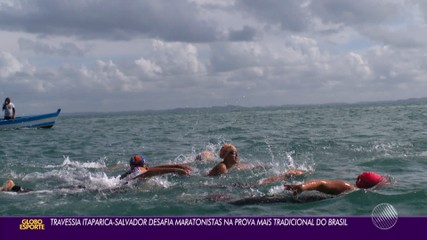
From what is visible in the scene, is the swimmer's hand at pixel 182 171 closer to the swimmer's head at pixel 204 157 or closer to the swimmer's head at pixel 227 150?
the swimmer's head at pixel 227 150

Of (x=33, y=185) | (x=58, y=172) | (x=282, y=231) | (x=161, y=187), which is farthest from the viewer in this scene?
(x=58, y=172)

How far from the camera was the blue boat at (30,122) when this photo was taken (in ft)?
104

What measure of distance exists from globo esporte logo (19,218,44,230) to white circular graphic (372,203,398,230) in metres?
4.50

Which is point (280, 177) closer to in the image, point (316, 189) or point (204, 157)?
point (316, 189)

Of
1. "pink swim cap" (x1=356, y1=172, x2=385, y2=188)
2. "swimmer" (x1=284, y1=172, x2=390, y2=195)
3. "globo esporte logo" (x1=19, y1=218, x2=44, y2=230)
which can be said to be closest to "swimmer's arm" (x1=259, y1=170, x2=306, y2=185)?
"swimmer" (x1=284, y1=172, x2=390, y2=195)

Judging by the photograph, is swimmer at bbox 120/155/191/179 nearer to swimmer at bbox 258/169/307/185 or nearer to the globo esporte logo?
swimmer at bbox 258/169/307/185

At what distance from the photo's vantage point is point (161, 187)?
9961 mm

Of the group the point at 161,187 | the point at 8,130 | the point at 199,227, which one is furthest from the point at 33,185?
the point at 8,130

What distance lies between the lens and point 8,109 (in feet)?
103

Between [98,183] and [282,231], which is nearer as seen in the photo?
[282,231]

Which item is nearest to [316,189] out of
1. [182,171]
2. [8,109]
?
[182,171]

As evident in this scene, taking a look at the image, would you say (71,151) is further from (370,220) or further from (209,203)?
(370,220)

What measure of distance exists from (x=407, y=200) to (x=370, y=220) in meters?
2.05

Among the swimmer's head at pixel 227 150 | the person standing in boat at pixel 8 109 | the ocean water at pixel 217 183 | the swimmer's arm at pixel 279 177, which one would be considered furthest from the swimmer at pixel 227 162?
the person standing in boat at pixel 8 109
